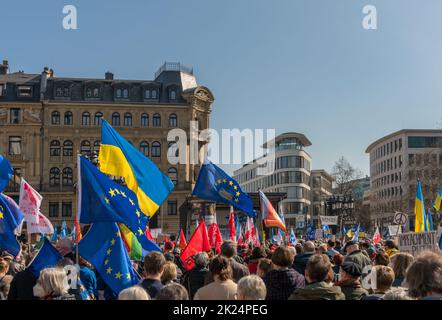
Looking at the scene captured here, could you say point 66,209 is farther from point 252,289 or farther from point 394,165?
point 252,289

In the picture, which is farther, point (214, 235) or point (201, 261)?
point (214, 235)

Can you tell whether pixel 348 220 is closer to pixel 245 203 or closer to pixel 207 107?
pixel 245 203

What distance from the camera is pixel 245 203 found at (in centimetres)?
1723

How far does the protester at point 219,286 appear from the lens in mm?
7223

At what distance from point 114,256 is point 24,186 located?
A: 1014 centimetres

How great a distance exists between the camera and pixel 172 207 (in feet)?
234

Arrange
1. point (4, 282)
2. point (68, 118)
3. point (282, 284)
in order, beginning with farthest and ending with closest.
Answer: point (68, 118) → point (4, 282) → point (282, 284)

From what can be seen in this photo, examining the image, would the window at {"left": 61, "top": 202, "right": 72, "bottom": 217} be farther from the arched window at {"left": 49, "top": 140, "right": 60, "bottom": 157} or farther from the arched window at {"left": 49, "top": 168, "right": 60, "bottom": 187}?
the arched window at {"left": 49, "top": 140, "right": 60, "bottom": 157}

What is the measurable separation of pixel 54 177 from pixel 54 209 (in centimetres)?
329

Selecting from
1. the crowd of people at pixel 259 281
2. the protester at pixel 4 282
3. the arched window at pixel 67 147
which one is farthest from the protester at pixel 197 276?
the arched window at pixel 67 147

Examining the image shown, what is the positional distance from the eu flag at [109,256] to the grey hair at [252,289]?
112 inches

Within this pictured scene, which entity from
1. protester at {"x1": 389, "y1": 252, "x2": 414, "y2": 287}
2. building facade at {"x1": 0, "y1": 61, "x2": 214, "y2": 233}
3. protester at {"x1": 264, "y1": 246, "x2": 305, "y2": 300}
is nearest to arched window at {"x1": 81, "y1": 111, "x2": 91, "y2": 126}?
building facade at {"x1": 0, "y1": 61, "x2": 214, "y2": 233}

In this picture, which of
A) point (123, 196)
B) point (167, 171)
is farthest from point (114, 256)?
point (167, 171)

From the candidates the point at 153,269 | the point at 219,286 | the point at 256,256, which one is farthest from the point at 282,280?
the point at 256,256
